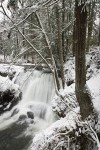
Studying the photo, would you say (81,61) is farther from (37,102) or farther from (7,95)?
(7,95)

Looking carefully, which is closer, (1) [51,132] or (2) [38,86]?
(1) [51,132]

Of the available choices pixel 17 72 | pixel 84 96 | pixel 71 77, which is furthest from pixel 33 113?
pixel 84 96

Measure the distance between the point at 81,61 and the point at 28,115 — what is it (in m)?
8.61

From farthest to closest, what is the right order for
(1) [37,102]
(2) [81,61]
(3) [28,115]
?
1. (1) [37,102]
2. (3) [28,115]
3. (2) [81,61]

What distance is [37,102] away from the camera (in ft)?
45.7

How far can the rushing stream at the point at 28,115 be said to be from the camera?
1014 cm

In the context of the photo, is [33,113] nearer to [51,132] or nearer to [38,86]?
[38,86]

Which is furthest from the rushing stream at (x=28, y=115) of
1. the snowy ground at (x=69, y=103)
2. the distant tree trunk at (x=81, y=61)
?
the distant tree trunk at (x=81, y=61)

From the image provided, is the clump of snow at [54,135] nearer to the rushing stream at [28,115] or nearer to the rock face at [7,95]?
the rushing stream at [28,115]

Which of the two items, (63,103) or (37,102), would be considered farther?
(37,102)

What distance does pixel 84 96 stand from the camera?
5.45 m

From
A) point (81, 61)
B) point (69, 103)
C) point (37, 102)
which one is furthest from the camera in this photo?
point (37, 102)

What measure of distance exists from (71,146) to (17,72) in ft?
40.2

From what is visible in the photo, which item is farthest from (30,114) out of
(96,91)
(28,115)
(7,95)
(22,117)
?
(96,91)
